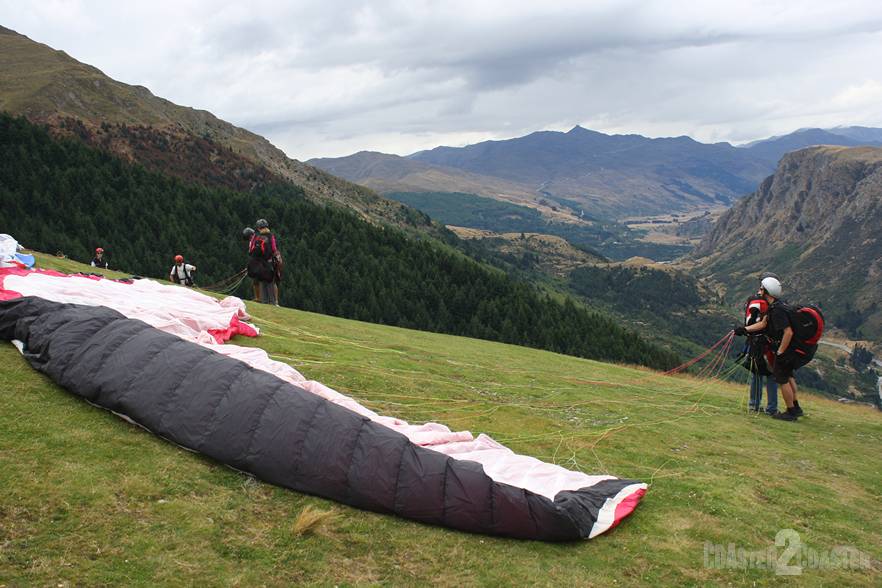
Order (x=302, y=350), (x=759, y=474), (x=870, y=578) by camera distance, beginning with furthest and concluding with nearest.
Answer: (x=302, y=350) < (x=759, y=474) < (x=870, y=578)

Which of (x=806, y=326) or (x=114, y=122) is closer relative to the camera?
(x=806, y=326)

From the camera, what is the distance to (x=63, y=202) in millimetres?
78688

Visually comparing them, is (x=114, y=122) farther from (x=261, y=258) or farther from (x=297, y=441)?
(x=297, y=441)

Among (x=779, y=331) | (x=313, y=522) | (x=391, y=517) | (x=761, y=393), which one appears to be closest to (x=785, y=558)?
(x=391, y=517)

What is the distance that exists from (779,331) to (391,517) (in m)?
12.1

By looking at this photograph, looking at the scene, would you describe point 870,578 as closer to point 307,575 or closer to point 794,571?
point 794,571

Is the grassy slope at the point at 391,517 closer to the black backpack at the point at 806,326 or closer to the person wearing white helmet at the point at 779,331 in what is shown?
the person wearing white helmet at the point at 779,331

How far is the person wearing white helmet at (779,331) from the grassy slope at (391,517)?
165 centimetres

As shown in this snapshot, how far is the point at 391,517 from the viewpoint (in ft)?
26.9

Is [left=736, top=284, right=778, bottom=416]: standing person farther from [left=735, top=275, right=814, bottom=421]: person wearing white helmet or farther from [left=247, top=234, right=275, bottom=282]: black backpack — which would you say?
[left=247, top=234, right=275, bottom=282]: black backpack

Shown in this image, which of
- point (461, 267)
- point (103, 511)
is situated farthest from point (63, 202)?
point (103, 511)

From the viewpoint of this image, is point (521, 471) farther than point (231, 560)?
Yes

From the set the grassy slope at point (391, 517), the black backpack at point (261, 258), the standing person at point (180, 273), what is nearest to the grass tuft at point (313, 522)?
the grassy slope at point (391, 517)

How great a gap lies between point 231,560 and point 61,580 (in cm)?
168
